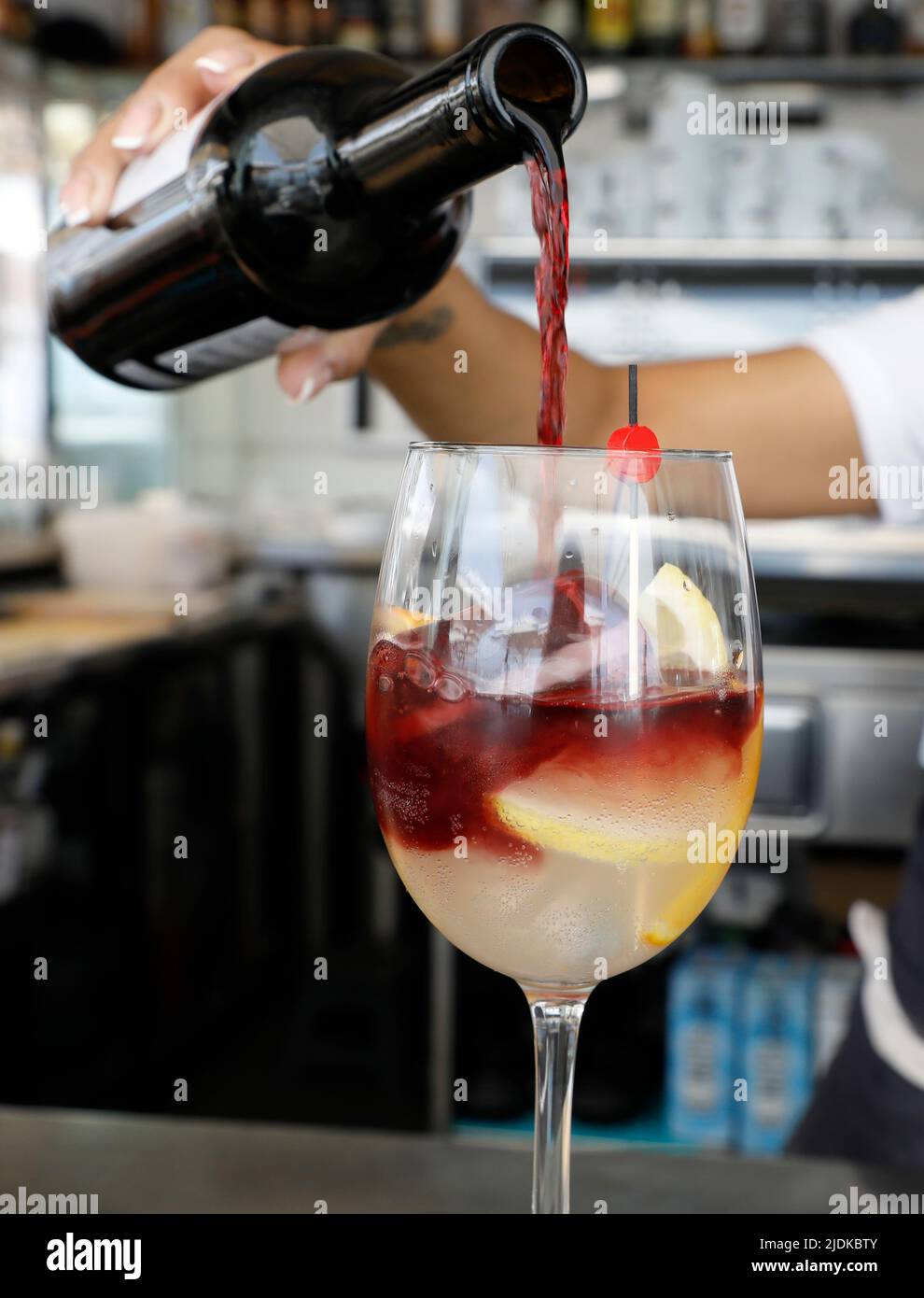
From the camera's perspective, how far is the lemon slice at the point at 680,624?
48cm

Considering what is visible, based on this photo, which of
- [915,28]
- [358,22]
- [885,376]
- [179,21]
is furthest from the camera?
[179,21]

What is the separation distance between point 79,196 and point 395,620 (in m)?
0.43

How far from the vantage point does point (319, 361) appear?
90 centimetres

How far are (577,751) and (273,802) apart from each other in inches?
123

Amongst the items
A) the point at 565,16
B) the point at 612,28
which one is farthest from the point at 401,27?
the point at 612,28

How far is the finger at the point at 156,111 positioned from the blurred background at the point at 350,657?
5.20ft

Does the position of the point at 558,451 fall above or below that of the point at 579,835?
above

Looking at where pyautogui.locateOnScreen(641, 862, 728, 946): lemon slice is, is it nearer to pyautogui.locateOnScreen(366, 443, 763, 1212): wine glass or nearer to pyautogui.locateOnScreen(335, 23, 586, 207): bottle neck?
pyautogui.locateOnScreen(366, 443, 763, 1212): wine glass

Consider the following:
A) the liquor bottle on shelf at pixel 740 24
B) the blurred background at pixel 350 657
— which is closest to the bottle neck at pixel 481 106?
the blurred background at pixel 350 657

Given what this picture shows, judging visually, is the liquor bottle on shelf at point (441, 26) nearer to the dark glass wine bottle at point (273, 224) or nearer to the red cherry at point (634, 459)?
the dark glass wine bottle at point (273, 224)

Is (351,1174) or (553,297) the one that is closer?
(553,297)

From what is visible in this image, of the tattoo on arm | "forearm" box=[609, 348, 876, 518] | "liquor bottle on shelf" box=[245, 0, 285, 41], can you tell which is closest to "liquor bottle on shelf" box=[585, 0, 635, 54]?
"liquor bottle on shelf" box=[245, 0, 285, 41]

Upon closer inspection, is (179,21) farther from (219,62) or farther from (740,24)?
(219,62)
